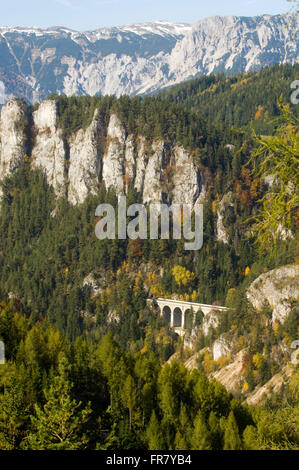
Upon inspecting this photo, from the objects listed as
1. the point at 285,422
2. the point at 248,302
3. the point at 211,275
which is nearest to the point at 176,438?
the point at 285,422

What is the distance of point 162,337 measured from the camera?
166m

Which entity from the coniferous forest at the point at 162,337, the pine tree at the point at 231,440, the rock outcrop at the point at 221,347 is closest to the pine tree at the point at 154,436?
the coniferous forest at the point at 162,337

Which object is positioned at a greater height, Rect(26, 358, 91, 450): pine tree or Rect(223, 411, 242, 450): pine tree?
Rect(26, 358, 91, 450): pine tree

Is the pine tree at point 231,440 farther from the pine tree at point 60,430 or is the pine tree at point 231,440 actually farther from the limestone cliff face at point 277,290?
the limestone cliff face at point 277,290

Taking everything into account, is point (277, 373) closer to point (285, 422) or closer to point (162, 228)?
point (162, 228)

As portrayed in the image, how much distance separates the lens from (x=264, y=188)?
190375 millimetres

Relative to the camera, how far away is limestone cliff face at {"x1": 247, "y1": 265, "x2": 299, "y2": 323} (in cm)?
14238

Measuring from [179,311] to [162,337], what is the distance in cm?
1099

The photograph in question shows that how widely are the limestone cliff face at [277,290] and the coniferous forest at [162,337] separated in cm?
166

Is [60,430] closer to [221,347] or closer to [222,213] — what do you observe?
[221,347]

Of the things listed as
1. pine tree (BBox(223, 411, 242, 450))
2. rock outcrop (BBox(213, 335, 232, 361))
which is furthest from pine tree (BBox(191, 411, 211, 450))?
rock outcrop (BBox(213, 335, 232, 361))

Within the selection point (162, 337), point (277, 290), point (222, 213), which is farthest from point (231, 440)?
point (222, 213)

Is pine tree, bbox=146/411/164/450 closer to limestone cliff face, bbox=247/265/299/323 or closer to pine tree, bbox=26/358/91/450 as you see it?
pine tree, bbox=26/358/91/450

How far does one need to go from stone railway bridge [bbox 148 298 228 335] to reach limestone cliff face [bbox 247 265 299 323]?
14556 millimetres
